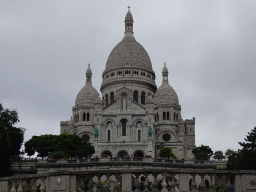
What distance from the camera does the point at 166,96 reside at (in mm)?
99188

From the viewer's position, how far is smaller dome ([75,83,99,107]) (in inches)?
3912

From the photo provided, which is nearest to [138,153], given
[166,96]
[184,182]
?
[166,96]

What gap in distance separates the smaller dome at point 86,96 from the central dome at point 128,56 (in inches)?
349

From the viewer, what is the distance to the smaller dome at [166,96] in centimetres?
9831

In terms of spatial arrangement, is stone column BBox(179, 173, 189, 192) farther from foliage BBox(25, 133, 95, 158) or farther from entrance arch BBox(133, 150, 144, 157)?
entrance arch BBox(133, 150, 144, 157)

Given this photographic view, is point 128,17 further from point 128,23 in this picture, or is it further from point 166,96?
point 166,96

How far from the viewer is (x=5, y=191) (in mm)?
16062

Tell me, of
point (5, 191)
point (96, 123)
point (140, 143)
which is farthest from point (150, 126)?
point (5, 191)

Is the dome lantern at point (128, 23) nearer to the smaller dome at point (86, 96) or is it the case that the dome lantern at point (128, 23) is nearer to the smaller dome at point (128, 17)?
the smaller dome at point (128, 17)

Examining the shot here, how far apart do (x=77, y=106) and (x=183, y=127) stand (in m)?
24.3

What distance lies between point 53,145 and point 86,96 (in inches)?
1441

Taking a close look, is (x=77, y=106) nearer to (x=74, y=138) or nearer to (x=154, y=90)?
(x=154, y=90)

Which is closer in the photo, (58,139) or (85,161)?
(85,161)

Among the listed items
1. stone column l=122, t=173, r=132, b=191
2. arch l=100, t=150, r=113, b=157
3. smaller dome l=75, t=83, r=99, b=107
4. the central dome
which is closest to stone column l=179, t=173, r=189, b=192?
stone column l=122, t=173, r=132, b=191
